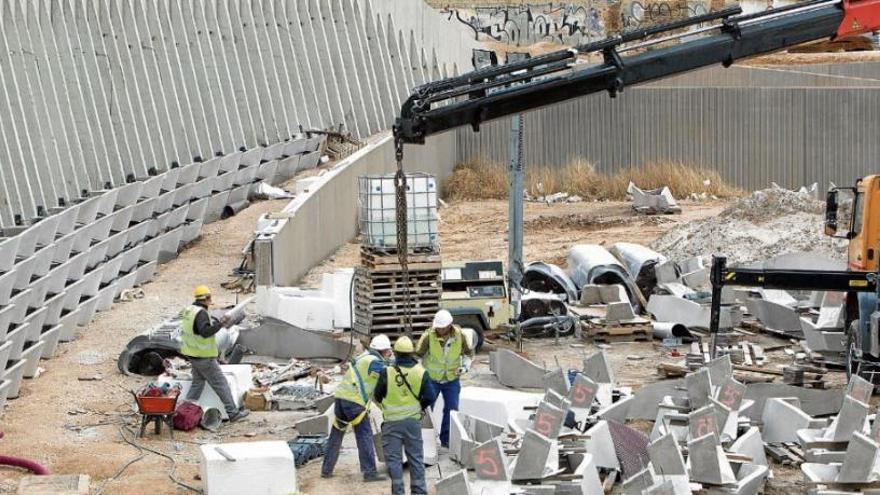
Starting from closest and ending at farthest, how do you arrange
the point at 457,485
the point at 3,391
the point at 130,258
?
the point at 457,485
the point at 3,391
the point at 130,258

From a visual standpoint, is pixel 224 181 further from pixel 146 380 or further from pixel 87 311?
pixel 146 380

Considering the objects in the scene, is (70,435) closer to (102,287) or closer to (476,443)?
(476,443)

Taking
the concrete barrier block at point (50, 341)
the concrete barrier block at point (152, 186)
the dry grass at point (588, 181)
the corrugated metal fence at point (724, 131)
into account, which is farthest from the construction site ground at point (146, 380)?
the corrugated metal fence at point (724, 131)

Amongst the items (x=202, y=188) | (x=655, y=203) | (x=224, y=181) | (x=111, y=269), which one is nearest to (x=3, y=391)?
(x=111, y=269)

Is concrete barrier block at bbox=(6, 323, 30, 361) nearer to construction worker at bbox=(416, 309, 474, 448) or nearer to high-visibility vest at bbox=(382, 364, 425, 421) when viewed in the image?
construction worker at bbox=(416, 309, 474, 448)

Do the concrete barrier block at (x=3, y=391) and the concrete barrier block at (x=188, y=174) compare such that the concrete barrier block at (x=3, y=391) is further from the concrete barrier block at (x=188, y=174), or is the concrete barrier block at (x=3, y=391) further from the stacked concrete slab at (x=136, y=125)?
the concrete barrier block at (x=188, y=174)

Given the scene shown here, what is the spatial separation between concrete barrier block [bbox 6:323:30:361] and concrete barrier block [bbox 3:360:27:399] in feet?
0.53

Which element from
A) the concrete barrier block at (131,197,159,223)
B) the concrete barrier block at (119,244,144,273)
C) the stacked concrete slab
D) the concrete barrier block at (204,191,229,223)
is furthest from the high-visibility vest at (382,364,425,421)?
the concrete barrier block at (204,191,229,223)

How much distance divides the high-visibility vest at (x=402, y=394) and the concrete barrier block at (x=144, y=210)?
45.9 ft

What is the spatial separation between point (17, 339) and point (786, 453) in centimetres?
1007

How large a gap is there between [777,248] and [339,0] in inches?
653

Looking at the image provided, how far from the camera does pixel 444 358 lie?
18984 mm

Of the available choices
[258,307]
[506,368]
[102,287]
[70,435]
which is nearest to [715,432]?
[506,368]

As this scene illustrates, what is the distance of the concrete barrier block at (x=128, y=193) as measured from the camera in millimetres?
28734
